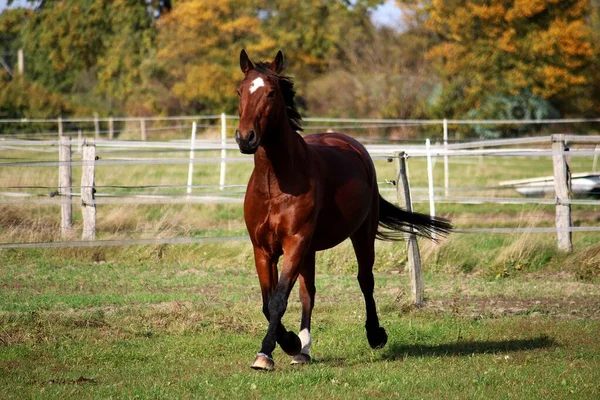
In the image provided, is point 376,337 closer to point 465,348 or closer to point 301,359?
point 465,348

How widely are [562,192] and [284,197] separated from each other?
7.10 meters

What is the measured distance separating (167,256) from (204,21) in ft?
91.3

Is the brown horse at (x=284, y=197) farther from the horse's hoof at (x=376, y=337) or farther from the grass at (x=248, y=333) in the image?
the horse's hoof at (x=376, y=337)

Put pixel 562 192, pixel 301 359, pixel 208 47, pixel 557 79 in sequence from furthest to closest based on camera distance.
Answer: pixel 208 47 < pixel 557 79 < pixel 562 192 < pixel 301 359

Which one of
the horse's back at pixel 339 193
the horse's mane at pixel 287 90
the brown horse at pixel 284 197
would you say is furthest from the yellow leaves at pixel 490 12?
the horse's mane at pixel 287 90

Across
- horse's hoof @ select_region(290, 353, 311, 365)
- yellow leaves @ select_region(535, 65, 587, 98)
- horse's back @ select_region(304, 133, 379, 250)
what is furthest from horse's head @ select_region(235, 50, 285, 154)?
yellow leaves @ select_region(535, 65, 587, 98)

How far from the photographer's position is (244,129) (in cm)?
568

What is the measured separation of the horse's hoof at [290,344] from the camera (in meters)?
6.38

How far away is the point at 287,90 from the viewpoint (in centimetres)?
640

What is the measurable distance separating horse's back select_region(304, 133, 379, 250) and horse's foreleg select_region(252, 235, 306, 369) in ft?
1.75

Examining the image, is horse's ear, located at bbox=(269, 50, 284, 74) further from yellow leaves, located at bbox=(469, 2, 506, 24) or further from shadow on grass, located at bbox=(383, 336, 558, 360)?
yellow leaves, located at bbox=(469, 2, 506, 24)

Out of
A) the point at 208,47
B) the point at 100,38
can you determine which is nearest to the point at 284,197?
the point at 208,47

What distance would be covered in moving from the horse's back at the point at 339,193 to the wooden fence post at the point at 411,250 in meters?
1.86

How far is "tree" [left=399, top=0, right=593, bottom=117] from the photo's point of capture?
3256cm
